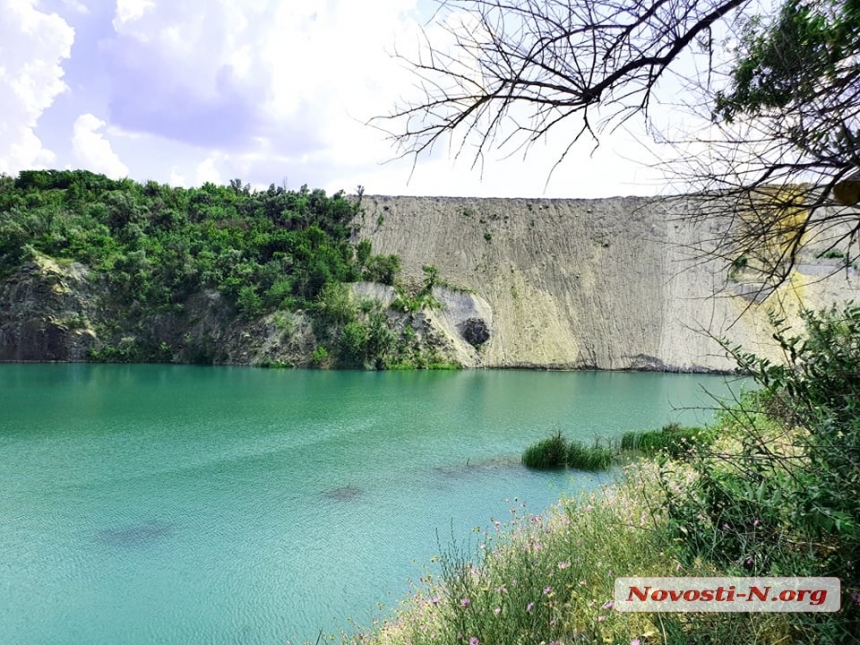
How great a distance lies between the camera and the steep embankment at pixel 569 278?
135 ft

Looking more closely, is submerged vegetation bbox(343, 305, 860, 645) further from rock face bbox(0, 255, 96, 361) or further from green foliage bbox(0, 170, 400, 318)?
rock face bbox(0, 255, 96, 361)

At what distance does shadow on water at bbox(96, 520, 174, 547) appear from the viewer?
26.6 ft

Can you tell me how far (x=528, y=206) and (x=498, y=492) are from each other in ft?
137

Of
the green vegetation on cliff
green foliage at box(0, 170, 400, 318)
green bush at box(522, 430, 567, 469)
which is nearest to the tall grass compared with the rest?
green bush at box(522, 430, 567, 469)

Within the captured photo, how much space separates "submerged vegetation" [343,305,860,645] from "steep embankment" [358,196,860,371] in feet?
123

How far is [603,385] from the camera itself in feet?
101

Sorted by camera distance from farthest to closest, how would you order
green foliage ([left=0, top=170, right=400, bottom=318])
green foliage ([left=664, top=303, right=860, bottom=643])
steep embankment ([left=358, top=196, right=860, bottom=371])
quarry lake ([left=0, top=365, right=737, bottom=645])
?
1. steep embankment ([left=358, top=196, right=860, bottom=371])
2. green foliage ([left=0, top=170, right=400, bottom=318])
3. quarry lake ([left=0, top=365, right=737, bottom=645])
4. green foliage ([left=664, top=303, right=860, bottom=643])

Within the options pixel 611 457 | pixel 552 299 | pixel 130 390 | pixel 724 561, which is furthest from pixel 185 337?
pixel 724 561

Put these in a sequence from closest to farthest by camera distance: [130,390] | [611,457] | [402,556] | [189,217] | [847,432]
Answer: [847,432] < [402,556] < [611,457] < [130,390] < [189,217]

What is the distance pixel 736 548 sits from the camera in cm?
301

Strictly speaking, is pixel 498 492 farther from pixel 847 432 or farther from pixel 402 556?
pixel 847 432

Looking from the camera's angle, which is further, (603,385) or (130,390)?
(603,385)

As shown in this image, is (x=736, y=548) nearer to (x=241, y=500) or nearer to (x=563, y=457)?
(x=241, y=500)

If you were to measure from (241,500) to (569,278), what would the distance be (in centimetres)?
3866
